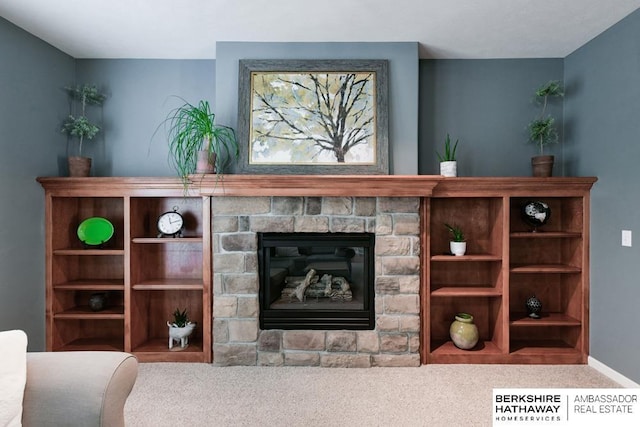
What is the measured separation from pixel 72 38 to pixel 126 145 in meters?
0.89

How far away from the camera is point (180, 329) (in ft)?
9.95

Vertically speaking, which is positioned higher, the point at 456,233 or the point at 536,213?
the point at 536,213

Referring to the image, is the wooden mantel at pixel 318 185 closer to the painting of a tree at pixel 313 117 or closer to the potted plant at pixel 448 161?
the potted plant at pixel 448 161

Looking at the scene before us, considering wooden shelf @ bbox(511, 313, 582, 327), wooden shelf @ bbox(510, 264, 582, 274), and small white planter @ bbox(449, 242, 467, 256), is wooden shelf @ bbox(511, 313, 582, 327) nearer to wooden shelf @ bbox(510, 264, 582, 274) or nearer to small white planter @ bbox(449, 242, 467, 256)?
wooden shelf @ bbox(510, 264, 582, 274)

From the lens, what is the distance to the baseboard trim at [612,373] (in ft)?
8.30

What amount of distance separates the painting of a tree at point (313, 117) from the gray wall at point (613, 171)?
171 cm

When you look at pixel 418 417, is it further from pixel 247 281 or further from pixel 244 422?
pixel 247 281

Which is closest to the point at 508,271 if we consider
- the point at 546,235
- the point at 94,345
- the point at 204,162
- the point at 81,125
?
the point at 546,235

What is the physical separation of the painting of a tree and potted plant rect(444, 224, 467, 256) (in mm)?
932

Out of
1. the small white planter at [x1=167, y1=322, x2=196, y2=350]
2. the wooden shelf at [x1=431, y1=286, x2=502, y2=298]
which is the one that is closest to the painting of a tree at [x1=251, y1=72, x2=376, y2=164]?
the wooden shelf at [x1=431, y1=286, x2=502, y2=298]

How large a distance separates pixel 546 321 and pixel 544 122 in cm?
161

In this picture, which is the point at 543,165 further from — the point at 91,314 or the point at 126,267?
the point at 91,314

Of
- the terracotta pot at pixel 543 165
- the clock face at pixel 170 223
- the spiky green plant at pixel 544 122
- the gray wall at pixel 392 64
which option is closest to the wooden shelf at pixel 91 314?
the clock face at pixel 170 223

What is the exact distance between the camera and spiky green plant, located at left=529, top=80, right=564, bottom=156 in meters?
3.06
